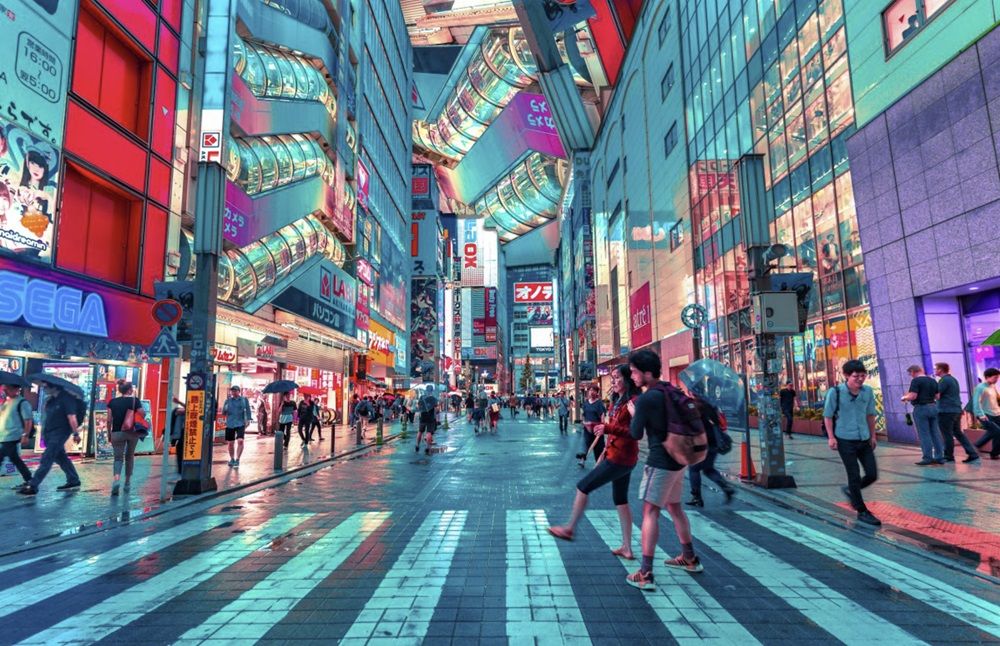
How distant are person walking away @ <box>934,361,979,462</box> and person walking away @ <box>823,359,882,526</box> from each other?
5436 millimetres

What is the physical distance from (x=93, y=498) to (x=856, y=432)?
35.2ft

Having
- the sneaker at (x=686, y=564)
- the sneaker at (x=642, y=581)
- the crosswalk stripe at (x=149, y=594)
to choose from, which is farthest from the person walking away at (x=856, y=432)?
the crosswalk stripe at (x=149, y=594)

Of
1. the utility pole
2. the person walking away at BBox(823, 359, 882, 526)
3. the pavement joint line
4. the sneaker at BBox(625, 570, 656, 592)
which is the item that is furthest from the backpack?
the pavement joint line

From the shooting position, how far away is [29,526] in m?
6.91

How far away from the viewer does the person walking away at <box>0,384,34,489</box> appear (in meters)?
9.14

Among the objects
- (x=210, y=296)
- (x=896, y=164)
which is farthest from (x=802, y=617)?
(x=896, y=164)

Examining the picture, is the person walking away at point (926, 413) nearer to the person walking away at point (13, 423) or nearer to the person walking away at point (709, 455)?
the person walking away at point (709, 455)

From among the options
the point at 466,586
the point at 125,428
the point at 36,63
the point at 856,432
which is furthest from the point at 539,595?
the point at 36,63

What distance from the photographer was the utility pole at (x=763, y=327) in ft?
29.7

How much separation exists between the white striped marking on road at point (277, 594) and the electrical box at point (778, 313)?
6919 mm

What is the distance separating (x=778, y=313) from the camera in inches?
370

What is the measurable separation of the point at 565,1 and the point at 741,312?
28683 millimetres

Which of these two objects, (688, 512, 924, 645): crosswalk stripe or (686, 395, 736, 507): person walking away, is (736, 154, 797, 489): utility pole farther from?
(688, 512, 924, 645): crosswalk stripe

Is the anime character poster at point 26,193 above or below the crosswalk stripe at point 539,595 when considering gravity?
above
